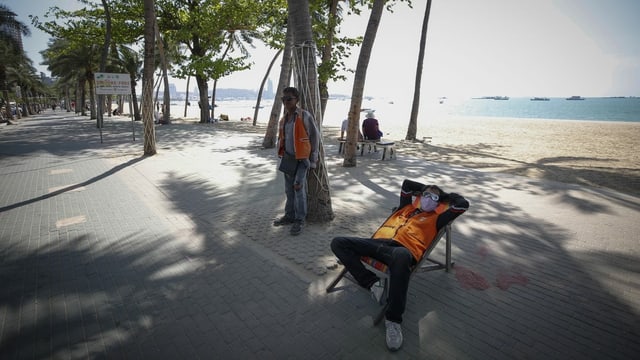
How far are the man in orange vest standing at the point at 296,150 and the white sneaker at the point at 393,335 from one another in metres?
2.30

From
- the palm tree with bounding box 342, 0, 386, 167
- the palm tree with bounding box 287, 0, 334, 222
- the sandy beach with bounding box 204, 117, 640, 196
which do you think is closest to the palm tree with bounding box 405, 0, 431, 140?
the sandy beach with bounding box 204, 117, 640, 196

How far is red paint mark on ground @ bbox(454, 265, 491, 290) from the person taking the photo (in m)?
3.48

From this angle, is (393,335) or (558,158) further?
(558,158)

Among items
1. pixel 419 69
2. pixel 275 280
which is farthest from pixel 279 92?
pixel 275 280

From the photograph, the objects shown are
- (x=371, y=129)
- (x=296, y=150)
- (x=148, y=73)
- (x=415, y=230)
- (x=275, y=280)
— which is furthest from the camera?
(x=371, y=129)

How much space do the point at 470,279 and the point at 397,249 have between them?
4.57ft

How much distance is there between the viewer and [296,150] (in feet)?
14.9

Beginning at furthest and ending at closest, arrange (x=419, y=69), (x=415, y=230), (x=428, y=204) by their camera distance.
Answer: (x=419, y=69), (x=428, y=204), (x=415, y=230)

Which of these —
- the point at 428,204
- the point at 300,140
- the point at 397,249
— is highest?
the point at 300,140

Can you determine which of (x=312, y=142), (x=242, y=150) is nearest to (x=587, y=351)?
(x=312, y=142)

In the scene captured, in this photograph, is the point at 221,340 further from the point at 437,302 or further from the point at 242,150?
the point at 242,150

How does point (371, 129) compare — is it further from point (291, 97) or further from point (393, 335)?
point (393, 335)

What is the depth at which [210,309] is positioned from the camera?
3.03 m

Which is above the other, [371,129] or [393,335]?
[371,129]
